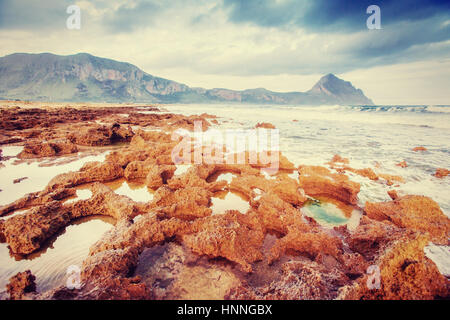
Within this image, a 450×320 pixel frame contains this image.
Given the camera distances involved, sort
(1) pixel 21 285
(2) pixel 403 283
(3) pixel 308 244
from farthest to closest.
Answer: (3) pixel 308 244 → (1) pixel 21 285 → (2) pixel 403 283

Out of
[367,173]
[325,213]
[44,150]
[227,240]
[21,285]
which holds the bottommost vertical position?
[325,213]

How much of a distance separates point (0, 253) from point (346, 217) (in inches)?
217

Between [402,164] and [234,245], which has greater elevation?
[402,164]

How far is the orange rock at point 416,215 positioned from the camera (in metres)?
3.02

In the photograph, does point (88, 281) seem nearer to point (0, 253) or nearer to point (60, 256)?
point (60, 256)

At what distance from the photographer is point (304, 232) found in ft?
8.93

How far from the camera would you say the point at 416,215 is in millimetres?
3250

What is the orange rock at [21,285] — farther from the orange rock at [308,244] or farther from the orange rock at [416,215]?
the orange rock at [416,215]

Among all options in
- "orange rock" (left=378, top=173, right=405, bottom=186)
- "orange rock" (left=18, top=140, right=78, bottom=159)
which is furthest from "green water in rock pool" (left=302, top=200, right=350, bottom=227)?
"orange rock" (left=18, top=140, right=78, bottom=159)

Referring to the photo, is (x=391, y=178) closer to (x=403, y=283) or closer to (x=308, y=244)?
(x=308, y=244)

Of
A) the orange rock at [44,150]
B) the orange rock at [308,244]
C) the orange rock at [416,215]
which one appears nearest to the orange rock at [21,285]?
the orange rock at [308,244]

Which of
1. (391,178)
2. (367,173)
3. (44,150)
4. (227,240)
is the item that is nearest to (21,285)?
(227,240)

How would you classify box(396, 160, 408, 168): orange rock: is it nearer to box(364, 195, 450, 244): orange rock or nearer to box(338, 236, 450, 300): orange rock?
box(364, 195, 450, 244): orange rock

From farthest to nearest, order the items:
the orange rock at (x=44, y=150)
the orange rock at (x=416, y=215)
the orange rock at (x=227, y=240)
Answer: the orange rock at (x=44, y=150) < the orange rock at (x=416, y=215) < the orange rock at (x=227, y=240)
